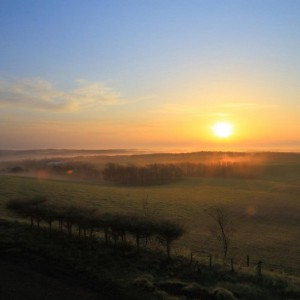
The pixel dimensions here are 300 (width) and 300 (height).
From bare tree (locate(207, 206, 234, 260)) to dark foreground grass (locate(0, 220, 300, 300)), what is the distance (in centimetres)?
1417

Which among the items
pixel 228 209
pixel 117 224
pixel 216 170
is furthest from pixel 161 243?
pixel 216 170

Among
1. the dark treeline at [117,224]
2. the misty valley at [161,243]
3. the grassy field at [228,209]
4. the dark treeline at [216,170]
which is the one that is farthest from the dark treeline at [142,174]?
the dark treeline at [117,224]

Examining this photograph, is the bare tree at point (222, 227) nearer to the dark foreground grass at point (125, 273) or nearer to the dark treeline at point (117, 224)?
the dark treeline at point (117, 224)

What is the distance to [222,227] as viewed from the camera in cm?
3894

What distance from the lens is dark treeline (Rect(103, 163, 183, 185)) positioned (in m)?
133

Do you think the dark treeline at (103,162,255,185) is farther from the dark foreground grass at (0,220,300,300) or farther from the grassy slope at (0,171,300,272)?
the dark foreground grass at (0,220,300,300)

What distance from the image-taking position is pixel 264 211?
68.7m

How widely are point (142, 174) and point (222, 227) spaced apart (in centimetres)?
10886

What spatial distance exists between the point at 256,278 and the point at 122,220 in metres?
10.6

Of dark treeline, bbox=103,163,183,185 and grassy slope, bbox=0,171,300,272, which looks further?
dark treeline, bbox=103,163,183,185

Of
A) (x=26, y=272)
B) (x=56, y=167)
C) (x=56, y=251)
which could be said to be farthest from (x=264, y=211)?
(x=56, y=167)

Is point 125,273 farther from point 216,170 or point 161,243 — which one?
point 216,170

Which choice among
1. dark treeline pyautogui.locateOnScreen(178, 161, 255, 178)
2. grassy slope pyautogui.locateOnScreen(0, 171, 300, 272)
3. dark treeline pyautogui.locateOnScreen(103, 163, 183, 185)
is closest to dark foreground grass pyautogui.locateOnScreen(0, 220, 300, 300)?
grassy slope pyautogui.locateOnScreen(0, 171, 300, 272)

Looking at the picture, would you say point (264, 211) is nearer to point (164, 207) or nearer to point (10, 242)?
point (164, 207)
